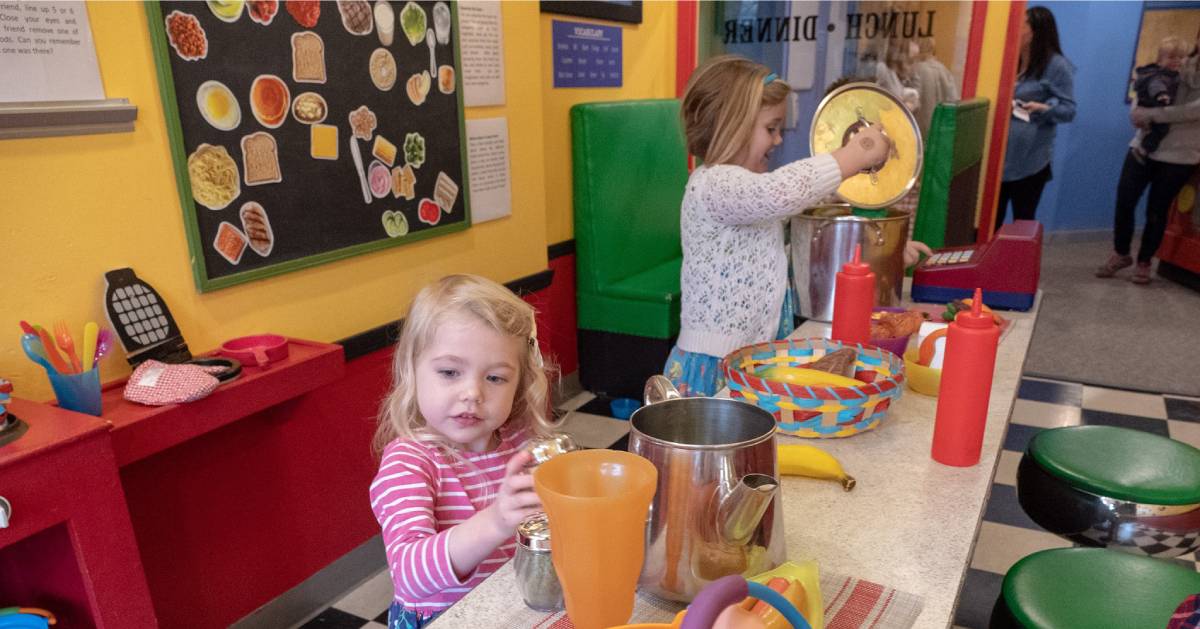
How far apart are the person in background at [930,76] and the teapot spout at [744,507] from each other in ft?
10.2

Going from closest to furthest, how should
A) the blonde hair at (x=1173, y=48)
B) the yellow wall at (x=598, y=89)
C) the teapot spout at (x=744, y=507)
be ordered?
1. the teapot spout at (x=744, y=507)
2. the yellow wall at (x=598, y=89)
3. the blonde hair at (x=1173, y=48)

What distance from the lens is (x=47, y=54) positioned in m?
1.29

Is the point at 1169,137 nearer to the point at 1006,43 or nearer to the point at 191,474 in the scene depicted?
the point at 1006,43

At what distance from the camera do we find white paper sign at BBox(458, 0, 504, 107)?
2271mm

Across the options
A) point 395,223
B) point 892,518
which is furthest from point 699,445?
point 395,223

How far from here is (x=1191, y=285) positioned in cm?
483

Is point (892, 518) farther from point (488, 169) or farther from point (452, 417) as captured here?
point (488, 169)

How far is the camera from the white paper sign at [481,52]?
2271mm

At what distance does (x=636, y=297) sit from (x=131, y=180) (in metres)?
1.80

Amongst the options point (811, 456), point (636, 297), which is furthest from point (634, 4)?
point (811, 456)

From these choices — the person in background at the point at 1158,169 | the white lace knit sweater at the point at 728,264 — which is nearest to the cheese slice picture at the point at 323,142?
the white lace knit sweater at the point at 728,264

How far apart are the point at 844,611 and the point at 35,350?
124 centimetres

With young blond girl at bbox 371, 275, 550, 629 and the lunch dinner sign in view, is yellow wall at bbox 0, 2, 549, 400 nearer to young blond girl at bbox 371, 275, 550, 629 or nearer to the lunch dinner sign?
young blond girl at bbox 371, 275, 550, 629

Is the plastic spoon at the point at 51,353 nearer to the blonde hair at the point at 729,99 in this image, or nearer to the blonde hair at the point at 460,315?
the blonde hair at the point at 460,315
